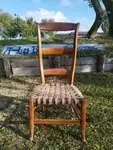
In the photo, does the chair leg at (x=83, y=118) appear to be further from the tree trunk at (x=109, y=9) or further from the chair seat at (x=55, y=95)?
the tree trunk at (x=109, y=9)

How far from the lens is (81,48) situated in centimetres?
651

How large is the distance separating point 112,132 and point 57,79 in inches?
103

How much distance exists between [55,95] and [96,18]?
548cm

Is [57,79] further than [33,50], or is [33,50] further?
[33,50]

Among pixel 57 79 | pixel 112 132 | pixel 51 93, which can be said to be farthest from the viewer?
pixel 57 79

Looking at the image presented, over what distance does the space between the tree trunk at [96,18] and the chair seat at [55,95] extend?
498 centimetres

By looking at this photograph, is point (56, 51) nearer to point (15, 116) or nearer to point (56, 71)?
point (56, 71)

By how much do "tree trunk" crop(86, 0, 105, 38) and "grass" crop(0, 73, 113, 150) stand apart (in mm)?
3260

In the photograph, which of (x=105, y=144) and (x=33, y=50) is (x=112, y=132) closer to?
(x=105, y=144)

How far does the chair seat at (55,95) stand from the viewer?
9.93 feet

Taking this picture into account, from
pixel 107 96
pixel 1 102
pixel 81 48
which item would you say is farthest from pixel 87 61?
pixel 1 102

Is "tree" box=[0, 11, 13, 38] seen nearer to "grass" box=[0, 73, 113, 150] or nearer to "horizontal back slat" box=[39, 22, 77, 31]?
"grass" box=[0, 73, 113, 150]

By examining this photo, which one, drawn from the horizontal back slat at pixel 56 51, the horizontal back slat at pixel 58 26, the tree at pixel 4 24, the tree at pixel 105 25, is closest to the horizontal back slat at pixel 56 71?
the horizontal back slat at pixel 56 51

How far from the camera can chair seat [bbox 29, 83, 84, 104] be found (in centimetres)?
303
